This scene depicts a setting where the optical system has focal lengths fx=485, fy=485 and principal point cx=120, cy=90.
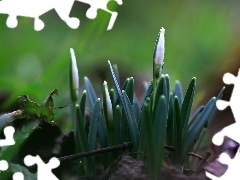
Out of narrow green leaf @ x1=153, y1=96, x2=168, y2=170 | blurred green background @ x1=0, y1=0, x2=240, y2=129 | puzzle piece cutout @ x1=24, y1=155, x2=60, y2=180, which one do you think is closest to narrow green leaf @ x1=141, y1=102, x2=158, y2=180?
narrow green leaf @ x1=153, y1=96, x2=168, y2=170

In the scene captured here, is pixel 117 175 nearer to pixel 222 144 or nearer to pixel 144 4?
pixel 222 144

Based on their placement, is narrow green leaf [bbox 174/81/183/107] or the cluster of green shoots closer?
the cluster of green shoots

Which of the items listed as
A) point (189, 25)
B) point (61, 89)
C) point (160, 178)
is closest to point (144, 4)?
point (189, 25)

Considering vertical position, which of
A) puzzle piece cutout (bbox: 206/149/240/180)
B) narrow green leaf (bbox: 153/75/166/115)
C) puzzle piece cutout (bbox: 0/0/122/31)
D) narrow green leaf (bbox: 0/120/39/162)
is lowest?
puzzle piece cutout (bbox: 206/149/240/180)

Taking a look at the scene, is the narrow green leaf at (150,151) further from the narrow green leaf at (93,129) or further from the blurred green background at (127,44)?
the blurred green background at (127,44)

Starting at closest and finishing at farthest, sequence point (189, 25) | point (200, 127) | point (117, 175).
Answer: point (117, 175) → point (200, 127) → point (189, 25)

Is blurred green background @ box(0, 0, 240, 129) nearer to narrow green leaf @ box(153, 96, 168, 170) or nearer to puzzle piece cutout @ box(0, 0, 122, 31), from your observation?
puzzle piece cutout @ box(0, 0, 122, 31)
